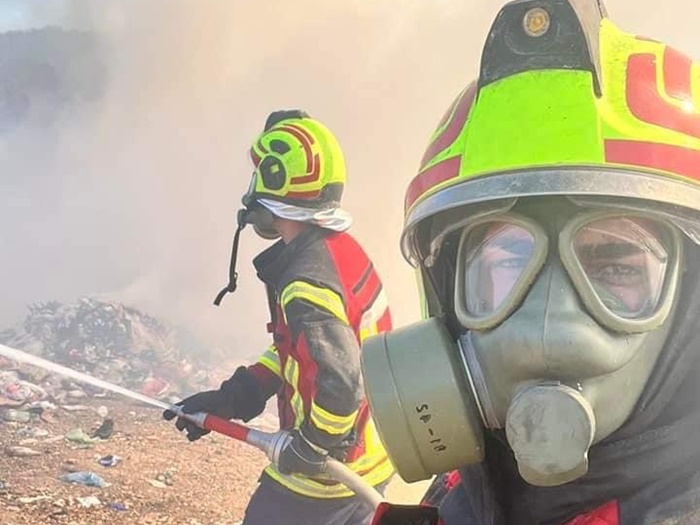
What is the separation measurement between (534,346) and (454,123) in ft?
1.14

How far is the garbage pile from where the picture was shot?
8773 mm

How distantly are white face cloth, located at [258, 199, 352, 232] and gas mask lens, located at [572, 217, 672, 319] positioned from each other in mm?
2329

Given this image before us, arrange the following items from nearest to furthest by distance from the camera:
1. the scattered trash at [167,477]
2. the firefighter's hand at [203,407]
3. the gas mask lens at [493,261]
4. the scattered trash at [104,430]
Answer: the gas mask lens at [493,261]
the firefighter's hand at [203,407]
the scattered trash at [167,477]
the scattered trash at [104,430]

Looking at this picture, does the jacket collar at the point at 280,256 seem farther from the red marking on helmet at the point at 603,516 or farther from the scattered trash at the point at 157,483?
the scattered trash at the point at 157,483

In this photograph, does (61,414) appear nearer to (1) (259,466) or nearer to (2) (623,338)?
(1) (259,466)

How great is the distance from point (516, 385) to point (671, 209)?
26 centimetres

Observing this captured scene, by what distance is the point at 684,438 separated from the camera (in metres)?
0.97

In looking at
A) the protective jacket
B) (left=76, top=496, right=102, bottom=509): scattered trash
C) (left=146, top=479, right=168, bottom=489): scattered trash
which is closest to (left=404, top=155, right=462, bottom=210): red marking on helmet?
the protective jacket

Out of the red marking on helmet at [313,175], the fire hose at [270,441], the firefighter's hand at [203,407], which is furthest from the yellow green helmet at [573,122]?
the red marking on helmet at [313,175]

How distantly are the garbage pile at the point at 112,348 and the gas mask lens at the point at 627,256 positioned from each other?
7.28 m

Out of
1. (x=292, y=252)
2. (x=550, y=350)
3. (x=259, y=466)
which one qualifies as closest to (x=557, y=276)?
→ (x=550, y=350)

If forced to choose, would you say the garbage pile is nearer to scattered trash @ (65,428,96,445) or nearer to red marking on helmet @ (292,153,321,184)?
scattered trash @ (65,428,96,445)

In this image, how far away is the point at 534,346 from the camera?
0.95 m

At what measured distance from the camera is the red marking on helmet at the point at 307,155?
3.52 metres
